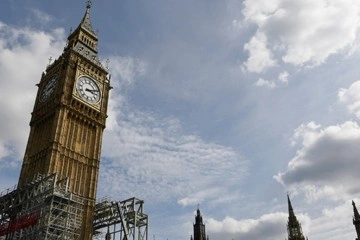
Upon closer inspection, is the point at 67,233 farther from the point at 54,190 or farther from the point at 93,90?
the point at 93,90

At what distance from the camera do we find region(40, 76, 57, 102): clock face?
57881 mm

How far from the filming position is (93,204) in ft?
167

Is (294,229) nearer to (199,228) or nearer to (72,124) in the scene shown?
(199,228)

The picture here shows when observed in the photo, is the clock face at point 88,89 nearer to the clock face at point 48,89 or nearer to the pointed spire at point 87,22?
the clock face at point 48,89

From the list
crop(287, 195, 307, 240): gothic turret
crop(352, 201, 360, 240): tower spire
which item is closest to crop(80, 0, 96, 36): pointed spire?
crop(352, 201, 360, 240): tower spire

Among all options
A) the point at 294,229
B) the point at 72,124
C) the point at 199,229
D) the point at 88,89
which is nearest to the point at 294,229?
the point at 294,229

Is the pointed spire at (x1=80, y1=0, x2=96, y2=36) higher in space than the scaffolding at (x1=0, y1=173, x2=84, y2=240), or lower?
higher

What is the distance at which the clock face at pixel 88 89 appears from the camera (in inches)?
2247

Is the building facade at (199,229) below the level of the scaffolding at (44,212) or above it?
above

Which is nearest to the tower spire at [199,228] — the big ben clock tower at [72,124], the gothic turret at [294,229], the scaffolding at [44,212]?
the gothic turret at [294,229]

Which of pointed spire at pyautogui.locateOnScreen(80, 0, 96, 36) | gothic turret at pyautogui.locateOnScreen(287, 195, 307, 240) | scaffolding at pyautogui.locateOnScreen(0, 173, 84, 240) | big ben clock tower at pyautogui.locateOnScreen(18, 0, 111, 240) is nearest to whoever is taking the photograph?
scaffolding at pyautogui.locateOnScreen(0, 173, 84, 240)

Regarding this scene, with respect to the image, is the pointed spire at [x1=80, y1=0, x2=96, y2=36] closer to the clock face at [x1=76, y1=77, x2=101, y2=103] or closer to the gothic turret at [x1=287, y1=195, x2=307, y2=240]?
the clock face at [x1=76, y1=77, x2=101, y2=103]

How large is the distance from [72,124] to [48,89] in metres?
9.27

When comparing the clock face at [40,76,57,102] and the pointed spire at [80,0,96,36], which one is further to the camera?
the pointed spire at [80,0,96,36]
